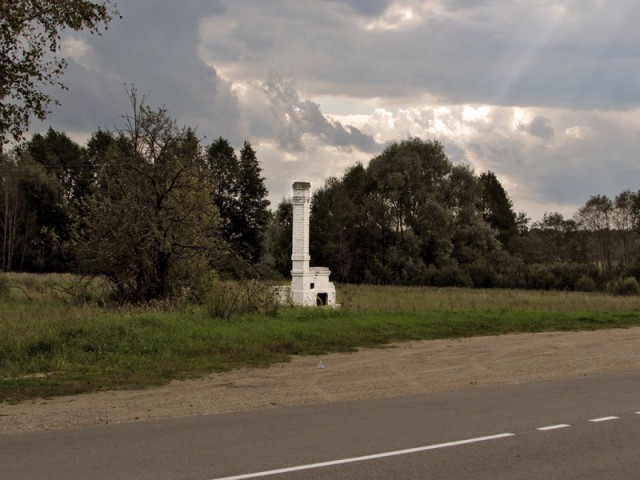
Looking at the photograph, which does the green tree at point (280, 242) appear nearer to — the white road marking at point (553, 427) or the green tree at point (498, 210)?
the green tree at point (498, 210)

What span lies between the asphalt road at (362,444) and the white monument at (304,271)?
24.5 metres

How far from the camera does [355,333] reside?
66.3 feet

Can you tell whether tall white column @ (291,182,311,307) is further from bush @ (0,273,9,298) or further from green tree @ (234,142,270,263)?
green tree @ (234,142,270,263)

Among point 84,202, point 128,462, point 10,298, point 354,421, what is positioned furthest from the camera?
point 10,298

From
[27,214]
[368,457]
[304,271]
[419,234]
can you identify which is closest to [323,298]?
[304,271]

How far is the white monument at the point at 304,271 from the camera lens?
3575 cm

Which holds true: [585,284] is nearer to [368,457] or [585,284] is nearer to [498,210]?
[498,210]

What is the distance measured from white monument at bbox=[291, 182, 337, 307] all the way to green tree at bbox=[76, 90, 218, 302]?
936 cm

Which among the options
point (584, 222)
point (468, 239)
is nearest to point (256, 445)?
point (468, 239)

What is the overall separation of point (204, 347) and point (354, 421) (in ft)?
25.0

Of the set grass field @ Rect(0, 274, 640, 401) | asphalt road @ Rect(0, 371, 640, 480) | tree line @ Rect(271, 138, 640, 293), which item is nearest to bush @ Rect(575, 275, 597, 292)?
tree line @ Rect(271, 138, 640, 293)

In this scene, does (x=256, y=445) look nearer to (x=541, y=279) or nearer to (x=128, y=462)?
(x=128, y=462)

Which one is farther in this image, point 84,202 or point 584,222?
point 584,222

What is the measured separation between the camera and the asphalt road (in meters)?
7.11
